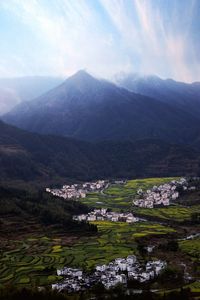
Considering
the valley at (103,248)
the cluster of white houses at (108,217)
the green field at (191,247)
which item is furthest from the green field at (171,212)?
the green field at (191,247)

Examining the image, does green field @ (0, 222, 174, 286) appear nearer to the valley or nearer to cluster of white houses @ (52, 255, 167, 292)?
the valley

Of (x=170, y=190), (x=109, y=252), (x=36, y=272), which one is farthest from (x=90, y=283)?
(x=170, y=190)

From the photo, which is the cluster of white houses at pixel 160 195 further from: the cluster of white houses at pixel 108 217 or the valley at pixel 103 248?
the cluster of white houses at pixel 108 217

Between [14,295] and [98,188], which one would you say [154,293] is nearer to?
[14,295]

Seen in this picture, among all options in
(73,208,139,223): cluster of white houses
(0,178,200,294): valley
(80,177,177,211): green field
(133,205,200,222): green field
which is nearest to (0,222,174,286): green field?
(0,178,200,294): valley

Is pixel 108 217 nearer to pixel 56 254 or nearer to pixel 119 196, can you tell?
pixel 119 196

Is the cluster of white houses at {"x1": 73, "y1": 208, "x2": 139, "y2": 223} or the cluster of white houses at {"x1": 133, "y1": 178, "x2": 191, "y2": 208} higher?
the cluster of white houses at {"x1": 133, "y1": 178, "x2": 191, "y2": 208}
